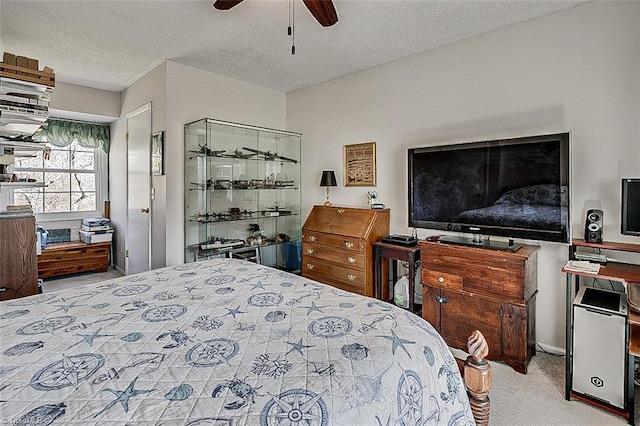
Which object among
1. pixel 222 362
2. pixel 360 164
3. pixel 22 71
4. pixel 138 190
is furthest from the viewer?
pixel 138 190

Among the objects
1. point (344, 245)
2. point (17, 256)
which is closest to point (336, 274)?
point (344, 245)

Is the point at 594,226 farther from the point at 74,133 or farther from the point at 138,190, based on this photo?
the point at 74,133

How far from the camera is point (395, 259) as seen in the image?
3.24 meters

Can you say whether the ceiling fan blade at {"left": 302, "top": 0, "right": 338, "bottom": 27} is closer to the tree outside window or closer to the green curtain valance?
the green curtain valance

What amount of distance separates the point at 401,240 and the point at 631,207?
167 cm

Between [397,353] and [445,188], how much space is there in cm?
211

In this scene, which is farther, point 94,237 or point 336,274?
point 94,237

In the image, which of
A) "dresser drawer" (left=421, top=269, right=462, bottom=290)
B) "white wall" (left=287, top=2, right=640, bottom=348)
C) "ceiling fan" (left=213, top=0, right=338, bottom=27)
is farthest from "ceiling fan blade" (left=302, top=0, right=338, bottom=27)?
"dresser drawer" (left=421, top=269, right=462, bottom=290)

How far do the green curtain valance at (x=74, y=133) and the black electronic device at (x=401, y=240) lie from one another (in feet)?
15.3

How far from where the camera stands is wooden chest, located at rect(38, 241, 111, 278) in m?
4.43

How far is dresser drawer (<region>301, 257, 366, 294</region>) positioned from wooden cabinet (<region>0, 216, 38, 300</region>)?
8.15ft

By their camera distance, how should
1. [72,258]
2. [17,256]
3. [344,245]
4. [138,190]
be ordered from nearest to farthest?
[17,256]
[344,245]
[138,190]
[72,258]

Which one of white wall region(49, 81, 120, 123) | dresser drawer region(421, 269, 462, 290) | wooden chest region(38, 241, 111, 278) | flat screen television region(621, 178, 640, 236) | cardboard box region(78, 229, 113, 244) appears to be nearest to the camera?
flat screen television region(621, 178, 640, 236)

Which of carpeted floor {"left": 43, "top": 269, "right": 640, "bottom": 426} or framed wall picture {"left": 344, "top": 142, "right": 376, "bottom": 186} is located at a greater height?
framed wall picture {"left": 344, "top": 142, "right": 376, "bottom": 186}
